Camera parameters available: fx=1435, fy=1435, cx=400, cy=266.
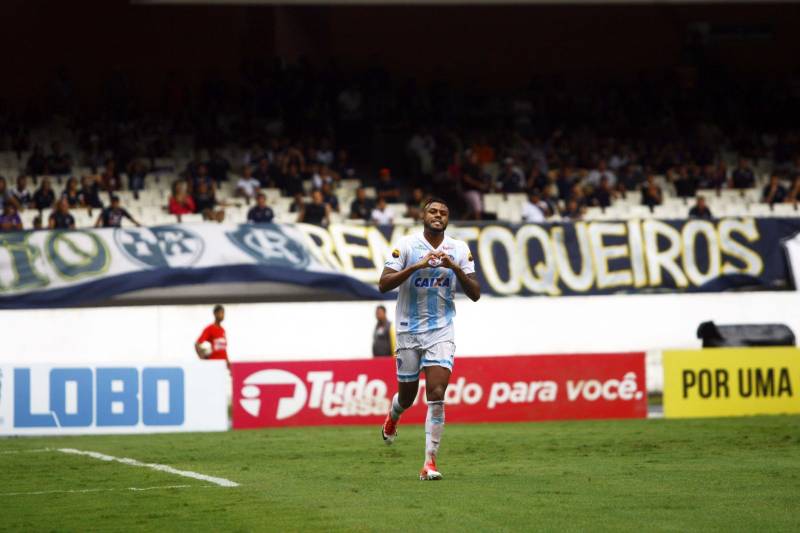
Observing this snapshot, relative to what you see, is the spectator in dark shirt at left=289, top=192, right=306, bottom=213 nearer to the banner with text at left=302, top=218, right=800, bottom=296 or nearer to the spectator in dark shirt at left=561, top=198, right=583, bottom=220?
the banner with text at left=302, top=218, right=800, bottom=296

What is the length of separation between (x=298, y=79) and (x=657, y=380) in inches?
466

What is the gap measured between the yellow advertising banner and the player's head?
11598 millimetres

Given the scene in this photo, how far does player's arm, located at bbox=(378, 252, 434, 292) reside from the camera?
458 inches

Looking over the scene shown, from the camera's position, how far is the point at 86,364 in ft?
68.5

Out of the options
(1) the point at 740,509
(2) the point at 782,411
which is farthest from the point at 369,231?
(1) the point at 740,509

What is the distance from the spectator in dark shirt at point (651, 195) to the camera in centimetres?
3152

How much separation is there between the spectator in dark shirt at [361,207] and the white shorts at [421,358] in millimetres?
16846

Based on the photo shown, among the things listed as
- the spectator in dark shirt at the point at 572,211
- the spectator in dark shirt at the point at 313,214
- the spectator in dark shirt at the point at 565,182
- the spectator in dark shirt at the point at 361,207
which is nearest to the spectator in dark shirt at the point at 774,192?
the spectator in dark shirt at the point at 565,182

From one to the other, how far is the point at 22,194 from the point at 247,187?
4.56m

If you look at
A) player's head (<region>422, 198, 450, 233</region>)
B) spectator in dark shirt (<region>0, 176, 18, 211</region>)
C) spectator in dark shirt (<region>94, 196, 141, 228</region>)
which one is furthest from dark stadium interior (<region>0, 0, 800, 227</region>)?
player's head (<region>422, 198, 450, 233</region>)

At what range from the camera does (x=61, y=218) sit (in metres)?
26.9

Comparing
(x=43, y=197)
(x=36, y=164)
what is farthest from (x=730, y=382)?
(x=36, y=164)

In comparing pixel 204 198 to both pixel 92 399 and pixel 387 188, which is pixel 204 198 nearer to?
pixel 387 188

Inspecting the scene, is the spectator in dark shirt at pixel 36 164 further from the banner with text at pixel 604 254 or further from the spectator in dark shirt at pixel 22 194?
the banner with text at pixel 604 254
